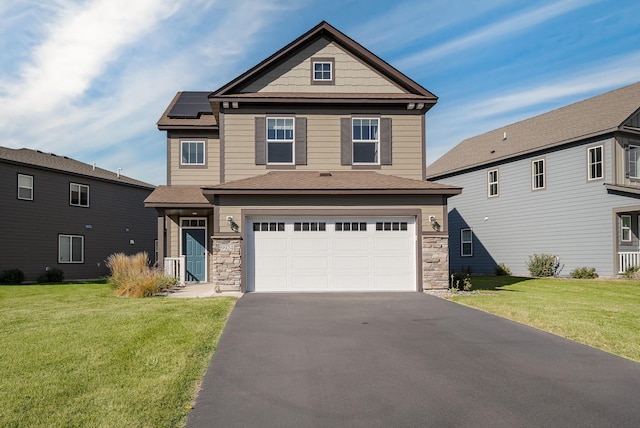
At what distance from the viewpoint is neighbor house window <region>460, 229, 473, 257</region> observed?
25688mm

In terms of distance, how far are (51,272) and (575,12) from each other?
2307 cm

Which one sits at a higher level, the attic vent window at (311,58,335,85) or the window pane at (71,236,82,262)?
the attic vent window at (311,58,335,85)

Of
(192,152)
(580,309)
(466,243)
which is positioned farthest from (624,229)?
(192,152)

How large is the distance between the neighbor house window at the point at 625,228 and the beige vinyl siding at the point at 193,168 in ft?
52.5

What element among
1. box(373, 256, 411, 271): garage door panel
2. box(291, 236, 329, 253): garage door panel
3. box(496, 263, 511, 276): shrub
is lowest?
box(496, 263, 511, 276): shrub

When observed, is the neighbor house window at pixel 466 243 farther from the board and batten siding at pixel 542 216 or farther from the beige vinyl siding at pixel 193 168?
the beige vinyl siding at pixel 193 168

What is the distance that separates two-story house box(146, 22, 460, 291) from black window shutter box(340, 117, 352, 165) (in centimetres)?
3

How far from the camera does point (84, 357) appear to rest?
654 centimetres

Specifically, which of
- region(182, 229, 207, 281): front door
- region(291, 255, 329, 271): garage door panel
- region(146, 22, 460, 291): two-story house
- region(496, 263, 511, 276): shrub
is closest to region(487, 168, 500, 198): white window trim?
region(496, 263, 511, 276): shrub

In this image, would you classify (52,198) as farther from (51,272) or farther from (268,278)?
(268,278)

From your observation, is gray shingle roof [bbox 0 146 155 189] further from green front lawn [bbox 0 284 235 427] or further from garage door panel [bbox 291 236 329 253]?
garage door panel [bbox 291 236 329 253]

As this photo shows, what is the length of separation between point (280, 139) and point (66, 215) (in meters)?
13.7

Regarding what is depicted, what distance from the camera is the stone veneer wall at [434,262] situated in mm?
14078

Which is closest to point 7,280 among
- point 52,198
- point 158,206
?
point 52,198
